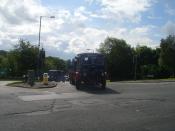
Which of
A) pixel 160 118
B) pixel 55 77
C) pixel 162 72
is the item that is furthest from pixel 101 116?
pixel 162 72

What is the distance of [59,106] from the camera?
58.9 feet

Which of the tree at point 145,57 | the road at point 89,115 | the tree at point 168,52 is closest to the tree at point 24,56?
the tree at point 168,52

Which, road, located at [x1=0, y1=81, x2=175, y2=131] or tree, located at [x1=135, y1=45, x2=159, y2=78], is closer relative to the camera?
road, located at [x1=0, y1=81, x2=175, y2=131]

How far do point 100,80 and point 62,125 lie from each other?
16862mm

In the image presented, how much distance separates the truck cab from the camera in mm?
29672

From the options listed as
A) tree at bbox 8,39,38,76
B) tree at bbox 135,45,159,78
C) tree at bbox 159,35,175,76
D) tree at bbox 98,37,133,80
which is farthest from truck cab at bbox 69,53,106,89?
tree at bbox 135,45,159,78

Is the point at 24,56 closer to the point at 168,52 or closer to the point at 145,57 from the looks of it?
the point at 168,52

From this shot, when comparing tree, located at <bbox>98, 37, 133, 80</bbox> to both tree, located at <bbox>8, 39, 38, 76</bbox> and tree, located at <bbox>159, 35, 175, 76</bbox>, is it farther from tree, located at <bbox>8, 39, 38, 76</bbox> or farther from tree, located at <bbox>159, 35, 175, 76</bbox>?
tree, located at <bbox>8, 39, 38, 76</bbox>

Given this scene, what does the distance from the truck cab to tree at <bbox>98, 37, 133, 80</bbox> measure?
272ft

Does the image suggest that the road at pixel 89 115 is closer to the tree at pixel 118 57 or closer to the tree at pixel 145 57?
the tree at pixel 118 57

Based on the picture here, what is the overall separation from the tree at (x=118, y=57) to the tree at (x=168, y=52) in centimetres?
2398

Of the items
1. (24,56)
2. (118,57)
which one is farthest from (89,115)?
(118,57)

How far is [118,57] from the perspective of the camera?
399 feet

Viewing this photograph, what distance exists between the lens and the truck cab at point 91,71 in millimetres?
29672
